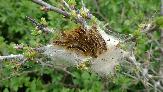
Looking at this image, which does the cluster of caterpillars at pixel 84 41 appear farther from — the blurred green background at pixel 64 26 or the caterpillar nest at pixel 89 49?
the blurred green background at pixel 64 26

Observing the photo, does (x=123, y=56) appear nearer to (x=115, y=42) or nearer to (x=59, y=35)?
(x=115, y=42)

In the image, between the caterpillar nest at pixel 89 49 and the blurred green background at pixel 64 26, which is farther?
the blurred green background at pixel 64 26

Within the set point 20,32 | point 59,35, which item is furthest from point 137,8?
point 59,35

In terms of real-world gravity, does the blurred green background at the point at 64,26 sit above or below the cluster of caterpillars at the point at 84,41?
above

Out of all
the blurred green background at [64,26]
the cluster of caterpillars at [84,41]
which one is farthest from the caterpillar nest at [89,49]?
the blurred green background at [64,26]

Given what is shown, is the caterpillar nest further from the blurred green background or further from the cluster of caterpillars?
the blurred green background
